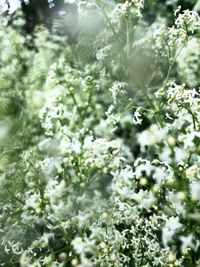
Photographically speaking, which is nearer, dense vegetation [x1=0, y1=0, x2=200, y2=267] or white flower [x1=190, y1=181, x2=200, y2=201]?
white flower [x1=190, y1=181, x2=200, y2=201]

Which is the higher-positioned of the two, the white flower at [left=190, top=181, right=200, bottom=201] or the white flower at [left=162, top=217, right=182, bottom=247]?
the white flower at [left=190, top=181, right=200, bottom=201]

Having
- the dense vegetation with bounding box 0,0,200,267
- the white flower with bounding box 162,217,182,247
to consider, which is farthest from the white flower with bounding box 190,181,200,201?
the white flower with bounding box 162,217,182,247

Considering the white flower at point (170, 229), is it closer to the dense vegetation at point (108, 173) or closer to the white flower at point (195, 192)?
the dense vegetation at point (108, 173)

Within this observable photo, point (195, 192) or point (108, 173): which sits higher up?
point (195, 192)

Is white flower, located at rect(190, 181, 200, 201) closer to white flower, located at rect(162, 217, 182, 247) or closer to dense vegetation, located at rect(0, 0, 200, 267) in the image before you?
dense vegetation, located at rect(0, 0, 200, 267)

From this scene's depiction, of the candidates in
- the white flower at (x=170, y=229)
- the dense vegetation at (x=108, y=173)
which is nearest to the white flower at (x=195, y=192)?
the dense vegetation at (x=108, y=173)

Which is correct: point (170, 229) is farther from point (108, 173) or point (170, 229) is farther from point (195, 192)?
point (108, 173)

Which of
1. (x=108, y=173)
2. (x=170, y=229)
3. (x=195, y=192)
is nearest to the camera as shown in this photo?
(x=195, y=192)

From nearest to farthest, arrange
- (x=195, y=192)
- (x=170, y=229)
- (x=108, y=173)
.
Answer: (x=195, y=192) → (x=170, y=229) → (x=108, y=173)

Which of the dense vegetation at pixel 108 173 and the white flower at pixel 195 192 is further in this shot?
the dense vegetation at pixel 108 173

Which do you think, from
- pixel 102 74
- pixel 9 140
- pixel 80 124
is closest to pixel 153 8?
pixel 102 74

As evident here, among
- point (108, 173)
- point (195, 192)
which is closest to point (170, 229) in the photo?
point (195, 192)

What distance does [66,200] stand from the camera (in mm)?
2025

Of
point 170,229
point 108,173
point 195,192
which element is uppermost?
point 195,192
